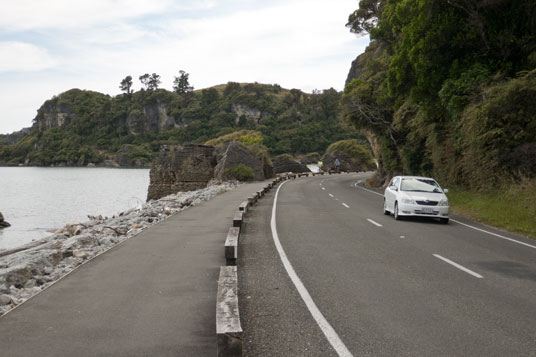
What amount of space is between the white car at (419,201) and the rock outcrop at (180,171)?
31999mm

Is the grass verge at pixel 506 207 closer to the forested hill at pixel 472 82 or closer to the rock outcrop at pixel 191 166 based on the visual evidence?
the forested hill at pixel 472 82

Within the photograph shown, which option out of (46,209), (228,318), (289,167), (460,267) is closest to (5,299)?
(228,318)

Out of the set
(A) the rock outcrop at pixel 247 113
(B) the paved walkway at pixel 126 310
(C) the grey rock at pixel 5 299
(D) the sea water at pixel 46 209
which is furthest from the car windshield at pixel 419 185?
(A) the rock outcrop at pixel 247 113

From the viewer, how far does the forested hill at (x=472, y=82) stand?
18938 mm

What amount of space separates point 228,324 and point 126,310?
2007 millimetres

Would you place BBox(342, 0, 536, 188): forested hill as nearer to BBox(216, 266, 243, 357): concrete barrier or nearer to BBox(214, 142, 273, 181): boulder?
BBox(216, 266, 243, 357): concrete barrier

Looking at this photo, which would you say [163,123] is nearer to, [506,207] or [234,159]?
[234,159]

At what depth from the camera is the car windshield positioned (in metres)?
16.5

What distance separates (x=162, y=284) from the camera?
7227mm

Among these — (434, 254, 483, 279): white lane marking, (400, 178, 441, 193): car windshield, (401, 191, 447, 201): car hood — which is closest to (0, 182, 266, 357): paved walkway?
(434, 254, 483, 279): white lane marking

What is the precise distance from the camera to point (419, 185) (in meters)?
17.0

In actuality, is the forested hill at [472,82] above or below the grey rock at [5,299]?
above

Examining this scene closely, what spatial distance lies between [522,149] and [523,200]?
2.87 metres

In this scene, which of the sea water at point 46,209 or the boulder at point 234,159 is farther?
the boulder at point 234,159
